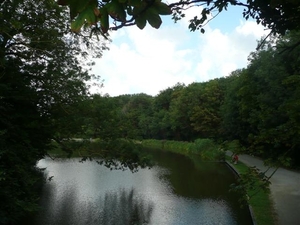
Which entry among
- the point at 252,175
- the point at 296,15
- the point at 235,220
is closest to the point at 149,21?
the point at 296,15

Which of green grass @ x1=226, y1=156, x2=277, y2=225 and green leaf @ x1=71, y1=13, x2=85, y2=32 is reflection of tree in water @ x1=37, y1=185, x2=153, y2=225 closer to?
green grass @ x1=226, y1=156, x2=277, y2=225

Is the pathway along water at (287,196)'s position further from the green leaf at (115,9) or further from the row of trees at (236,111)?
the green leaf at (115,9)

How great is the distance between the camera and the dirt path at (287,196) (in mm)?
9992

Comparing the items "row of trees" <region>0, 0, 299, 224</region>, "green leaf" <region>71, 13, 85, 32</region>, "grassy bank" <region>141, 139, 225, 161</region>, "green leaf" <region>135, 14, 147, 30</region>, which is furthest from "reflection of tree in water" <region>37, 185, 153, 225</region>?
"green leaf" <region>71, 13, 85, 32</region>

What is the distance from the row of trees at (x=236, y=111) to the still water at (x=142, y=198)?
3.15 metres

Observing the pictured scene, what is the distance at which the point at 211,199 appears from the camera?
14.7 m

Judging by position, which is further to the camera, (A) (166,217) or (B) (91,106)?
(A) (166,217)

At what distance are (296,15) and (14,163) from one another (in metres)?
6.51

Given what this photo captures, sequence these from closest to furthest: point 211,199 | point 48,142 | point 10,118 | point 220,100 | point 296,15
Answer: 1. point 296,15
2. point 10,118
3. point 48,142
4. point 211,199
5. point 220,100

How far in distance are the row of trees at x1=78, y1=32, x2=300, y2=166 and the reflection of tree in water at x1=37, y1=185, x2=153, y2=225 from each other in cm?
325

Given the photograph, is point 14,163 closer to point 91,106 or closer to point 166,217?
point 91,106

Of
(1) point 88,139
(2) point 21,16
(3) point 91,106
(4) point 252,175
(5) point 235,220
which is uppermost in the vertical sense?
(2) point 21,16

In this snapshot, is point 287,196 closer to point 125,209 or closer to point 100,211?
point 125,209

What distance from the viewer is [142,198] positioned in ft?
50.1
